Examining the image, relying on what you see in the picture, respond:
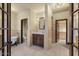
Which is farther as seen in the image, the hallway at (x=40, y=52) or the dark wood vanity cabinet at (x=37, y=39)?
the dark wood vanity cabinet at (x=37, y=39)

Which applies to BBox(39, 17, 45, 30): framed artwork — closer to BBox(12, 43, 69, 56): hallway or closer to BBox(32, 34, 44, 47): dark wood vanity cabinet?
BBox(32, 34, 44, 47): dark wood vanity cabinet

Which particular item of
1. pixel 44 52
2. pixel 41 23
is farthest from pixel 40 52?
pixel 41 23

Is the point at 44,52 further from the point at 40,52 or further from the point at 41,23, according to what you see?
the point at 41,23

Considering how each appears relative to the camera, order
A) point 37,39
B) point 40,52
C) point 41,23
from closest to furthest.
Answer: point 40,52 → point 41,23 → point 37,39

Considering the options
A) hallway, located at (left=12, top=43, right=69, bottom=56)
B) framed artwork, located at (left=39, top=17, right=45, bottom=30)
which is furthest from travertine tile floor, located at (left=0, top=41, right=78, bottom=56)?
framed artwork, located at (left=39, top=17, right=45, bottom=30)

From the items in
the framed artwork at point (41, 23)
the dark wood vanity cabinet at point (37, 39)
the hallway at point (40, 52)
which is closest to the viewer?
the hallway at point (40, 52)

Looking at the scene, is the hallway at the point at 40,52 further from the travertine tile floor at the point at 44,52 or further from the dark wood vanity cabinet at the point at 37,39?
the dark wood vanity cabinet at the point at 37,39

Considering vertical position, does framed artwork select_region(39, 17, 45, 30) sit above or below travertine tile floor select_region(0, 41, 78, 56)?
above

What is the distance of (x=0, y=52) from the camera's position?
30.7 inches

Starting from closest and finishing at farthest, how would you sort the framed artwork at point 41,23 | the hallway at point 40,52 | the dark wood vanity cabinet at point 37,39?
1. the hallway at point 40,52
2. the framed artwork at point 41,23
3. the dark wood vanity cabinet at point 37,39

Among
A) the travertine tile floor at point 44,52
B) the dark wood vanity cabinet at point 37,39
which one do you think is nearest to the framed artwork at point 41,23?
the dark wood vanity cabinet at point 37,39

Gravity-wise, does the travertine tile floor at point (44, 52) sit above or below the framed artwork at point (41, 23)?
below

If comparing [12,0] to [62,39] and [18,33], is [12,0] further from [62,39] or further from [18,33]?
[62,39]

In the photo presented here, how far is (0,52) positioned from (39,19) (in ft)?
6.97
